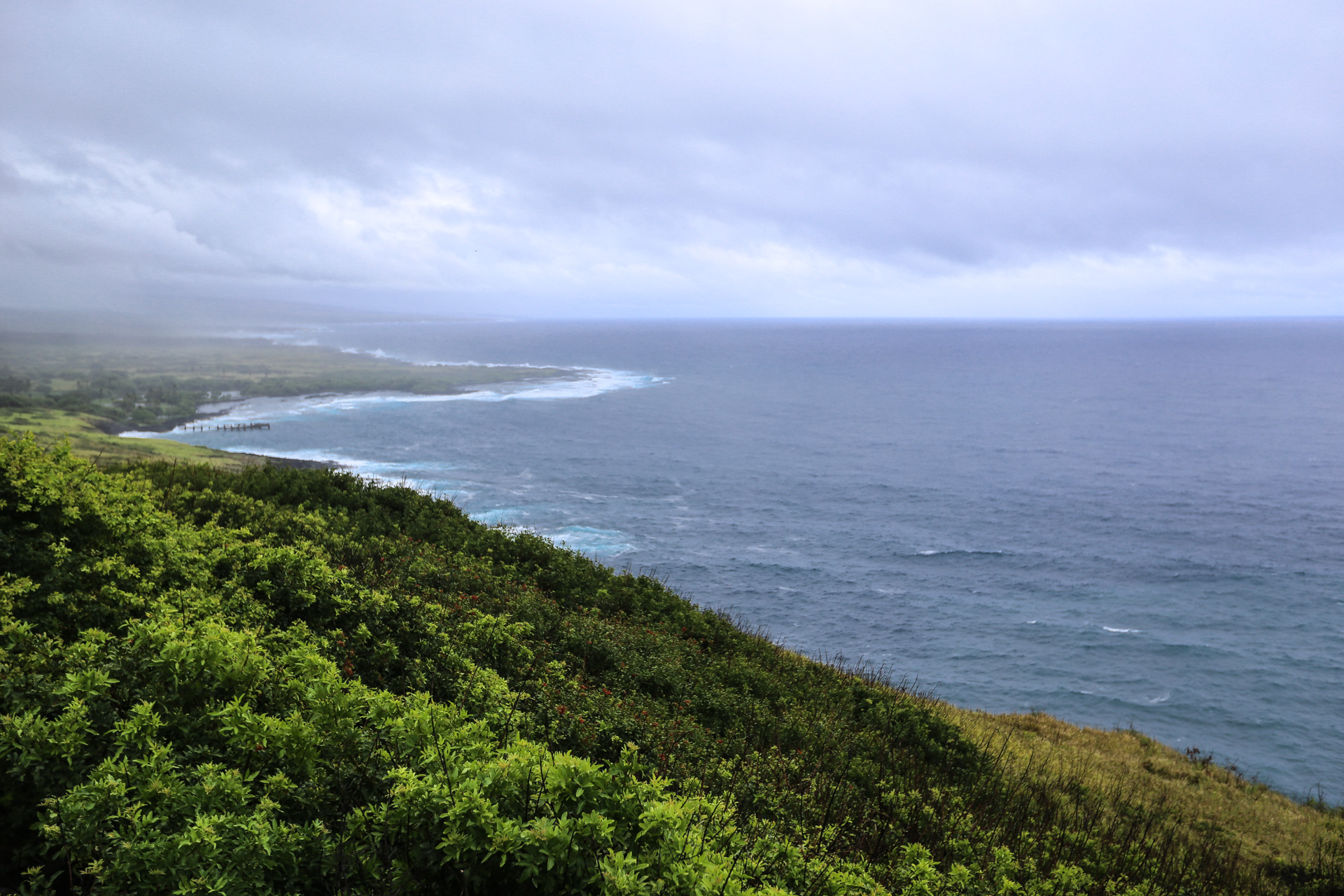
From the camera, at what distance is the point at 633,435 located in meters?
99.8

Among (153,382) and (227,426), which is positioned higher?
(153,382)

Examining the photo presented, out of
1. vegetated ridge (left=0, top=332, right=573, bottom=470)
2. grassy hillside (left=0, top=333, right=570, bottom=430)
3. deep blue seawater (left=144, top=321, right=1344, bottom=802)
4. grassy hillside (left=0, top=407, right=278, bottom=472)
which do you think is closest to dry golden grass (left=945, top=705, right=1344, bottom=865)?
deep blue seawater (left=144, top=321, right=1344, bottom=802)

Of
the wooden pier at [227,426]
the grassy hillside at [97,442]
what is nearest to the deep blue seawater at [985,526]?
the wooden pier at [227,426]

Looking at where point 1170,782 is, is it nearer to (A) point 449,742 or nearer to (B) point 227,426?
(A) point 449,742

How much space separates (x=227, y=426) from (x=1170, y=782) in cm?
10390

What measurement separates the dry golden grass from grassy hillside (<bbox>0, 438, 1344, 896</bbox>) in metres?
0.22

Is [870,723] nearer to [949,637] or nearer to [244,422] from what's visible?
[949,637]

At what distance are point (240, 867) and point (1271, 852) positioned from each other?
65.1 ft

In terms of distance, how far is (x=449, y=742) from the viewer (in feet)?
21.0

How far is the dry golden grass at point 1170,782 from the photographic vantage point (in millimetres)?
16359

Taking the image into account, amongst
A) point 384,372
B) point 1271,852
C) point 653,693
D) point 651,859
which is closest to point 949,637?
point 1271,852

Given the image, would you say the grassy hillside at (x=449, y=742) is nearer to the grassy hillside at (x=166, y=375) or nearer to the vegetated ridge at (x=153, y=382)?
the vegetated ridge at (x=153, y=382)

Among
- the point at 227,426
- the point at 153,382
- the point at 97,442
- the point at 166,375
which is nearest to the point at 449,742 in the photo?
the point at 97,442

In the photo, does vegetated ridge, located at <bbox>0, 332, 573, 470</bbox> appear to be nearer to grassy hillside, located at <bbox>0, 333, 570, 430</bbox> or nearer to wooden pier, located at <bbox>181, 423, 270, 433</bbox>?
grassy hillside, located at <bbox>0, 333, 570, 430</bbox>
